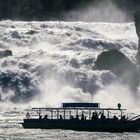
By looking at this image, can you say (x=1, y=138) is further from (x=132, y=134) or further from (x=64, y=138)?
(x=132, y=134)

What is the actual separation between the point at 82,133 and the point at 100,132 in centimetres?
370

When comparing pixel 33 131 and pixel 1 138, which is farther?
pixel 33 131

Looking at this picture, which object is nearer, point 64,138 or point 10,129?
point 64,138

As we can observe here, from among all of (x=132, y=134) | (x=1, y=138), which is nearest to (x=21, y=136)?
(x=1, y=138)

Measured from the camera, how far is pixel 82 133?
19575 cm

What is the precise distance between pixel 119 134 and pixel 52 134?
33.2 feet

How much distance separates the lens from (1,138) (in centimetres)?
18712

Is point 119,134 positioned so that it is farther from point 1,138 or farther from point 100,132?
point 1,138

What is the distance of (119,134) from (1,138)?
749 inches

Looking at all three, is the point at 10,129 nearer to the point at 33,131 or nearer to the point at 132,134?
the point at 33,131

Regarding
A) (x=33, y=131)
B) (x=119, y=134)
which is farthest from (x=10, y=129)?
(x=119, y=134)

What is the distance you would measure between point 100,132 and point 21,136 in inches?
552

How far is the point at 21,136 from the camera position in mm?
190375

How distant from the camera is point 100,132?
198 metres
